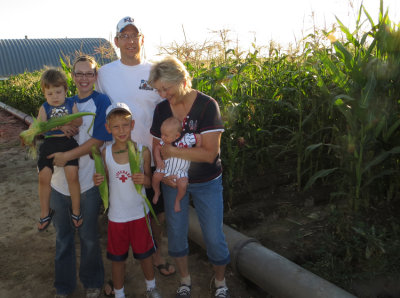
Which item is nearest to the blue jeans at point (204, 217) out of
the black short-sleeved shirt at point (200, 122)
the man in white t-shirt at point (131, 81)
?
the black short-sleeved shirt at point (200, 122)

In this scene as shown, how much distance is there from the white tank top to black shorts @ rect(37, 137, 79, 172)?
25 centimetres

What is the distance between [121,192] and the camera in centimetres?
261

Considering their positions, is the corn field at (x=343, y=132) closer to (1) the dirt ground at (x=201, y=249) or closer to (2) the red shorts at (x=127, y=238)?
Answer: (1) the dirt ground at (x=201, y=249)

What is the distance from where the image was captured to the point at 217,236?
262cm

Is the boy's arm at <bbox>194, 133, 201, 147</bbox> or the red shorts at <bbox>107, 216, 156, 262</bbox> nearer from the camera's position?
the boy's arm at <bbox>194, 133, 201, 147</bbox>

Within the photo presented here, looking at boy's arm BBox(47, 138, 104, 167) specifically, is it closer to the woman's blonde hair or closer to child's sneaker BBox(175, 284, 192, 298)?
the woman's blonde hair

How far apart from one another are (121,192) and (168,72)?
2.99 ft

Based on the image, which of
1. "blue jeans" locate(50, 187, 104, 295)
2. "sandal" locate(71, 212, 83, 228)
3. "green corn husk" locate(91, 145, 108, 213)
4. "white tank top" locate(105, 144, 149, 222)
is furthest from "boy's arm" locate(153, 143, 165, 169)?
"sandal" locate(71, 212, 83, 228)

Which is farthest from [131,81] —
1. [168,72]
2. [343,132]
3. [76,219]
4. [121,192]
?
[343,132]

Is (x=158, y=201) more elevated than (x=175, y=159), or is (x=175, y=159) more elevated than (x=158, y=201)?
(x=175, y=159)

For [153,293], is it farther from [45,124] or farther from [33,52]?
[33,52]

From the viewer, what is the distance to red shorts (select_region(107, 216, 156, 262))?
2639mm

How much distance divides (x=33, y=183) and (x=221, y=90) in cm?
332

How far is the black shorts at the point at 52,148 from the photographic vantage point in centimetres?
256
